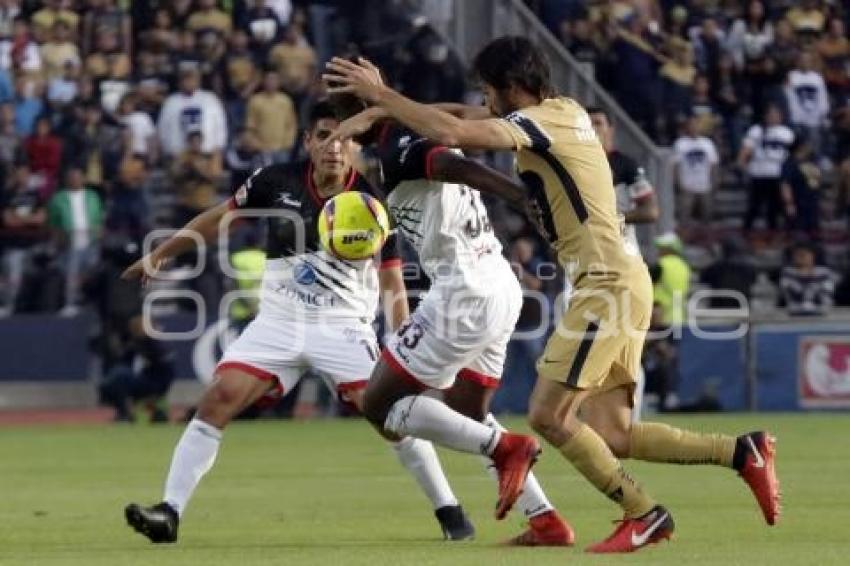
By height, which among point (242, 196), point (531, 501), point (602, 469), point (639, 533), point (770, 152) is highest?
point (242, 196)

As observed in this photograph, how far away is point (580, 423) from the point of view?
35.6 feet

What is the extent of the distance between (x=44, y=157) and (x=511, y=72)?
1580 centimetres

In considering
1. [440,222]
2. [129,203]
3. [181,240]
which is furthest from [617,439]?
[129,203]

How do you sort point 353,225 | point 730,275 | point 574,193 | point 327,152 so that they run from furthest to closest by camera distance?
1. point 730,275
2. point 353,225
3. point 327,152
4. point 574,193

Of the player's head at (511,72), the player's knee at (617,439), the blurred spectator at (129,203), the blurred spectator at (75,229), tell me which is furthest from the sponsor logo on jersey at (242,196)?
the blurred spectator at (129,203)

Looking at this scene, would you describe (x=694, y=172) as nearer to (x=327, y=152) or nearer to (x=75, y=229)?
(x=75, y=229)

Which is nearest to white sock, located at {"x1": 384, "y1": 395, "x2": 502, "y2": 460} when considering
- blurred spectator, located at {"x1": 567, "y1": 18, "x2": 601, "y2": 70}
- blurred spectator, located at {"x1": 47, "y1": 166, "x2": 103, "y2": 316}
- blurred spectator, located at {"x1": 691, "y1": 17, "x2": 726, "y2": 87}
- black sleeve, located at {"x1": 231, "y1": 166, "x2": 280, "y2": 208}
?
black sleeve, located at {"x1": 231, "y1": 166, "x2": 280, "y2": 208}

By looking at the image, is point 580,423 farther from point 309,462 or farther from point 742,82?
point 742,82

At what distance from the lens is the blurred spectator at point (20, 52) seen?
26844 millimetres

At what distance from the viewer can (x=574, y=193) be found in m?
10.6

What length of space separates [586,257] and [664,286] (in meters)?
13.7

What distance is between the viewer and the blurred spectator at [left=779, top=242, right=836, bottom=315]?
25906 millimetres

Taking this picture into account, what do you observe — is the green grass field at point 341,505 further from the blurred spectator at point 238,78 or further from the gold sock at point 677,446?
the blurred spectator at point 238,78

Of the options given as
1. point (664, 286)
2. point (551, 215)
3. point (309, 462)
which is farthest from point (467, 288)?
point (664, 286)
